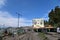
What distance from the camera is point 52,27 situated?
8738cm

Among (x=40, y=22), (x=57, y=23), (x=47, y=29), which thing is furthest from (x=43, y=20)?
(x=57, y=23)

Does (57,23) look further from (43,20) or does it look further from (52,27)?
(43,20)

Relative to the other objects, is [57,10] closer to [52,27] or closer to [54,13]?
[54,13]

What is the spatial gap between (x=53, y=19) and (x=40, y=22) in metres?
16.5

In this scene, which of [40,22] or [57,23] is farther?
[40,22]

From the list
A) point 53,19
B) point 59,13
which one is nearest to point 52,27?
point 53,19

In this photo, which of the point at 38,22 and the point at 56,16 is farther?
the point at 38,22

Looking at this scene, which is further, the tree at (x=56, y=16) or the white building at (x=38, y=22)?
the white building at (x=38, y=22)

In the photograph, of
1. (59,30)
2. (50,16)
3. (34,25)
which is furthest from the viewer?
(34,25)

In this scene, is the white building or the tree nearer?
the tree

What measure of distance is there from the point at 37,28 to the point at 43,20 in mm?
12495

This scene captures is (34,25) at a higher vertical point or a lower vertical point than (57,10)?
lower

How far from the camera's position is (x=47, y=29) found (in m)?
92.0

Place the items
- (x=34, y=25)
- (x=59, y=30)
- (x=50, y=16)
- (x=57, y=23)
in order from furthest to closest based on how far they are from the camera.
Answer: (x=34, y=25) → (x=50, y=16) → (x=57, y=23) → (x=59, y=30)
